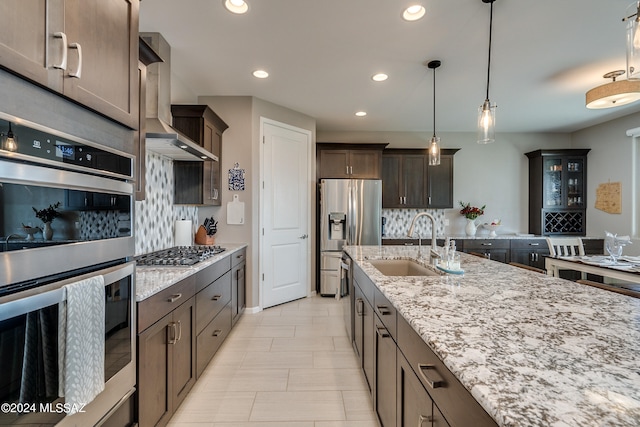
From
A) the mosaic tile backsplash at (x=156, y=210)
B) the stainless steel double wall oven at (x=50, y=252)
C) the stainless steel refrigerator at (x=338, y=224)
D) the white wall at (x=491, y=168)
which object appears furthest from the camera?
the white wall at (x=491, y=168)

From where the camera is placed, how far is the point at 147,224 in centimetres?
251

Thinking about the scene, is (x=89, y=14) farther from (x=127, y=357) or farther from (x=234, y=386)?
(x=234, y=386)

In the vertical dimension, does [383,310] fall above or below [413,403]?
above

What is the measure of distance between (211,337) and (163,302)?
0.91m

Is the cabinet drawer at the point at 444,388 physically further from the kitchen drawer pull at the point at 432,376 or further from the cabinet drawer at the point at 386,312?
the cabinet drawer at the point at 386,312

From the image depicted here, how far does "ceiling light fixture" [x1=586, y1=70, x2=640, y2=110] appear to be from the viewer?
2270 millimetres

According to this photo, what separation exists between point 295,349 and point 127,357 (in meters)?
1.63

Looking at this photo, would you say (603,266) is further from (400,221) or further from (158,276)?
(158,276)

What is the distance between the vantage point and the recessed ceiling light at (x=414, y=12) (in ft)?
6.46

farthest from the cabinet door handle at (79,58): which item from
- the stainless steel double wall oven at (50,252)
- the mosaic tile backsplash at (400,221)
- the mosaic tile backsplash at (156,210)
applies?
the mosaic tile backsplash at (400,221)

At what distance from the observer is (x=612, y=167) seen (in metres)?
4.39

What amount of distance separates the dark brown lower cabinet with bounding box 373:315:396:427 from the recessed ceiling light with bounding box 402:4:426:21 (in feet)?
6.80

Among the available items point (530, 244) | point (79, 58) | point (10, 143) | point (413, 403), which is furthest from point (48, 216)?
point (530, 244)

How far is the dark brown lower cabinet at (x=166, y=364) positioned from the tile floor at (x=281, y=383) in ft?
0.70
